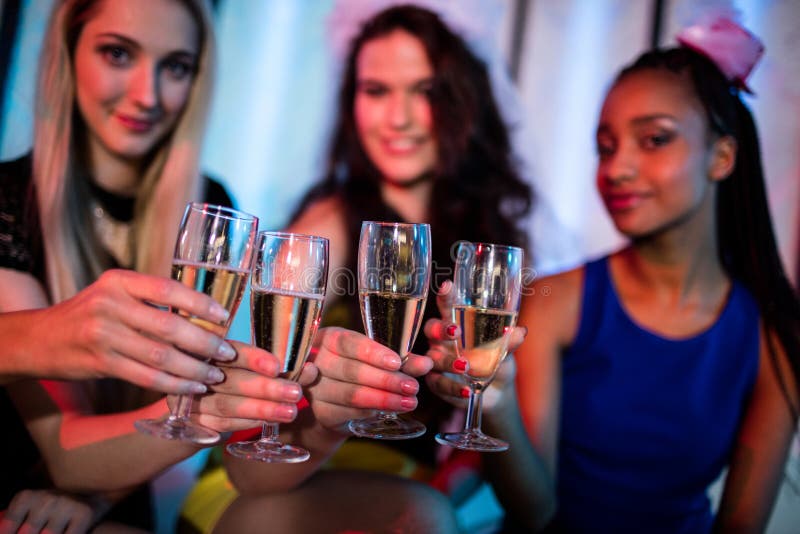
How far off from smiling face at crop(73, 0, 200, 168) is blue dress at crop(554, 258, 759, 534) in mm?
1490

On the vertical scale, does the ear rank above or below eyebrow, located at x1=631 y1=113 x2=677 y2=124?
below

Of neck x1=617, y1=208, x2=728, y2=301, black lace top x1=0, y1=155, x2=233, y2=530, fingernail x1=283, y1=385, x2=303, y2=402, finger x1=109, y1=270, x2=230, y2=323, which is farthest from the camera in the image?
neck x1=617, y1=208, x2=728, y2=301

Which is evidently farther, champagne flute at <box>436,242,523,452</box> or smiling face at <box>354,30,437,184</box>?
smiling face at <box>354,30,437,184</box>

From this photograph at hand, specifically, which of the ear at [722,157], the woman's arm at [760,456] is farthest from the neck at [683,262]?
the woman's arm at [760,456]

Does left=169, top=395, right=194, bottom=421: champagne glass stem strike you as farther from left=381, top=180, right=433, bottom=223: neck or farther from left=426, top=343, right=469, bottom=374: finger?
left=381, top=180, right=433, bottom=223: neck

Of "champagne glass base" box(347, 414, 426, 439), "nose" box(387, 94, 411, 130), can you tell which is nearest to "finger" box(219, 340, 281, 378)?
"champagne glass base" box(347, 414, 426, 439)

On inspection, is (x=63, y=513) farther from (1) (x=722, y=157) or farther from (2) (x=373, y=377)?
(1) (x=722, y=157)

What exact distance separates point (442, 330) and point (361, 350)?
A: 0.76ft

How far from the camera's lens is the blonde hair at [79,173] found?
205 centimetres

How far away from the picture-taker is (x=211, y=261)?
3.19 ft

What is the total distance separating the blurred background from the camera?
8.56ft

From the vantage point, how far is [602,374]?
2.22 meters

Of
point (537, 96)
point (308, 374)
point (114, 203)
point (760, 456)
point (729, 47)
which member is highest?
point (729, 47)

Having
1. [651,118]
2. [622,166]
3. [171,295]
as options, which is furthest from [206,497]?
[651,118]
